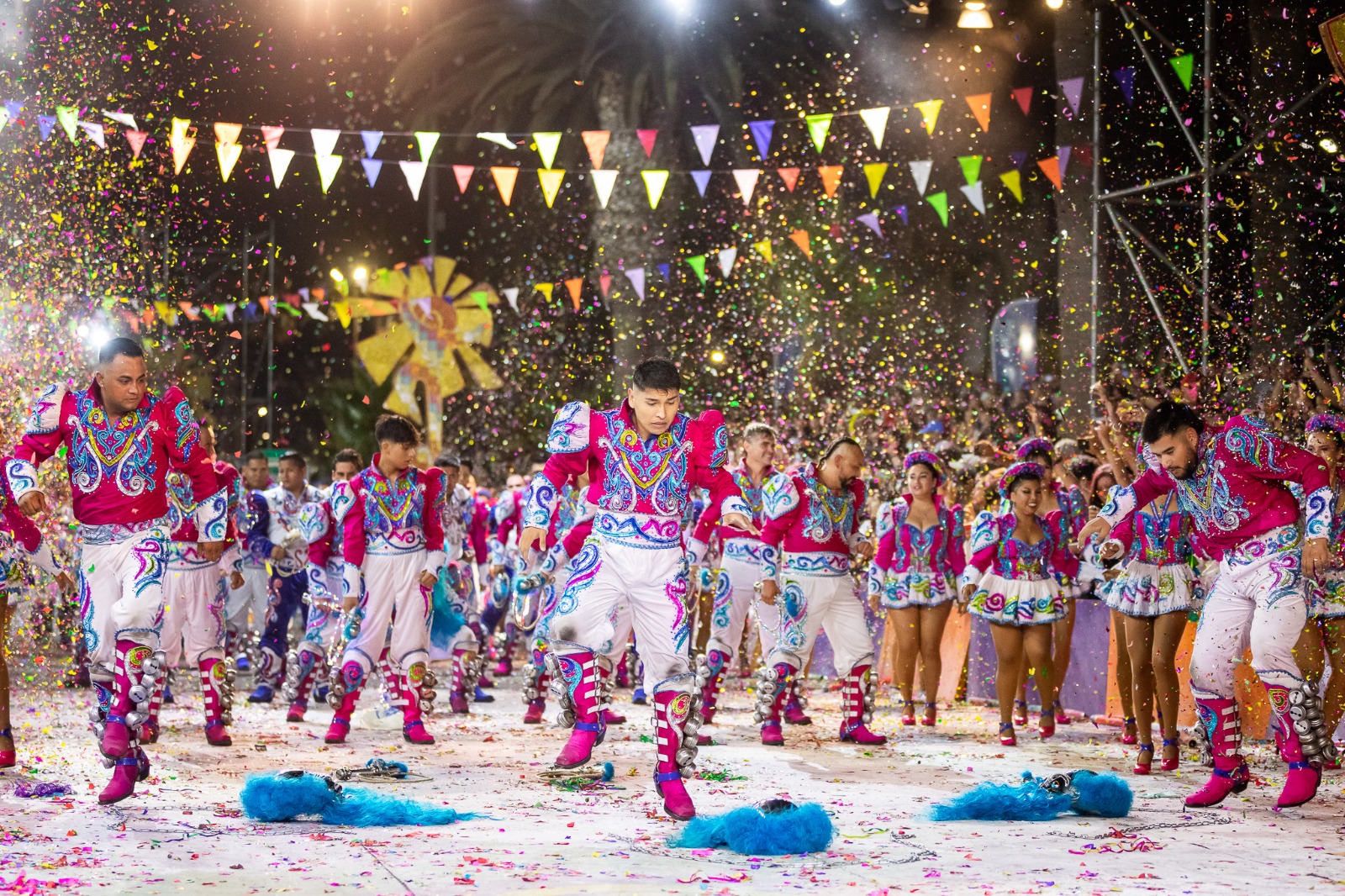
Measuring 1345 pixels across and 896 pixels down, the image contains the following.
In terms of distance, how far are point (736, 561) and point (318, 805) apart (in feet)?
13.5

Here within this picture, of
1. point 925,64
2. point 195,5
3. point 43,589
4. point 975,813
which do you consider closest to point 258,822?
point 975,813

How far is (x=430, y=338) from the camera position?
2425 cm

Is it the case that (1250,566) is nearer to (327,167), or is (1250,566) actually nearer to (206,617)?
(206,617)

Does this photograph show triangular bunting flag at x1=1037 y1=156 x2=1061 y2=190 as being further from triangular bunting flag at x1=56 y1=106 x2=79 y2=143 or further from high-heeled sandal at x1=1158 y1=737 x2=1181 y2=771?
triangular bunting flag at x1=56 y1=106 x2=79 y2=143

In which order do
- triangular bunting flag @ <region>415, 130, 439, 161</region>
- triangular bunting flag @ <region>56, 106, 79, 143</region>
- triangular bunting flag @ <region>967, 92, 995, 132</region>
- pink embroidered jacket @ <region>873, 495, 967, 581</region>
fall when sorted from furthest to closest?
triangular bunting flag @ <region>415, 130, 439, 161</region>, triangular bunting flag @ <region>967, 92, 995, 132</region>, triangular bunting flag @ <region>56, 106, 79, 143</region>, pink embroidered jacket @ <region>873, 495, 967, 581</region>

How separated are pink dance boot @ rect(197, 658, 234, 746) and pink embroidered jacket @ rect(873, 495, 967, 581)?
429cm

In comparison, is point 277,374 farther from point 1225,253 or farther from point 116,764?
point 116,764

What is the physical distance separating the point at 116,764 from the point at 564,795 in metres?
1.92

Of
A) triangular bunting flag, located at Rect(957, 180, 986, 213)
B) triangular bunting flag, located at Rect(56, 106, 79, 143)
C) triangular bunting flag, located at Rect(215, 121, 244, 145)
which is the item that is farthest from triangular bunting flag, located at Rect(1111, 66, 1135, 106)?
triangular bunting flag, located at Rect(56, 106, 79, 143)

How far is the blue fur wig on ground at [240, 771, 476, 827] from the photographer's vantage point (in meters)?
5.42

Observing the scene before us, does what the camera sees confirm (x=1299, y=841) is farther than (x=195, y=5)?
No

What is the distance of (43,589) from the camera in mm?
13383

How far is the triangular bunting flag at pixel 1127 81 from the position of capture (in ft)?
39.0

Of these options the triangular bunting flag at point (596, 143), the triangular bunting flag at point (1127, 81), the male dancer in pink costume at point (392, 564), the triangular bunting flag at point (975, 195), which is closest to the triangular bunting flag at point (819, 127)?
the triangular bunting flag at point (975, 195)
